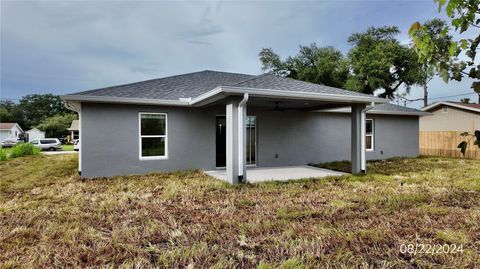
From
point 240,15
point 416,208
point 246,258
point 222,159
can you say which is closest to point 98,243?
point 246,258

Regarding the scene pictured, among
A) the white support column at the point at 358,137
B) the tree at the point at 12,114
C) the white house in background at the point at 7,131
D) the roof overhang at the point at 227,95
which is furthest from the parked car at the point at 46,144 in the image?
the tree at the point at 12,114

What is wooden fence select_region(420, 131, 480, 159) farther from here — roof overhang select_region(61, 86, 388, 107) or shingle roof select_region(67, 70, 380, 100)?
shingle roof select_region(67, 70, 380, 100)

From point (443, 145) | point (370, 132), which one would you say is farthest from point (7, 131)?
point (443, 145)

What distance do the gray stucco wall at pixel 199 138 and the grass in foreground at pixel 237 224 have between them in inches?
58.7

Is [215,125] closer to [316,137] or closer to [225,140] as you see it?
[225,140]

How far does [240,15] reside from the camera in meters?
13.1

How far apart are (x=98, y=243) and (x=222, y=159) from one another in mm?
6709

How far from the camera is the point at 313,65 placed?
86.2ft

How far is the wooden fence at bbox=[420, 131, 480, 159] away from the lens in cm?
1330

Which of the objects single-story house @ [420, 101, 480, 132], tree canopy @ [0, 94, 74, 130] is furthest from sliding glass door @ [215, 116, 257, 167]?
tree canopy @ [0, 94, 74, 130]

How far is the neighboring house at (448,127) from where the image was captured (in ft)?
44.8

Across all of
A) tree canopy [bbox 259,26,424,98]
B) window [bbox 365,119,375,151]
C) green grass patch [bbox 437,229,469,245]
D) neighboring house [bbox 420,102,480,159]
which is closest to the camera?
green grass patch [bbox 437,229,469,245]
